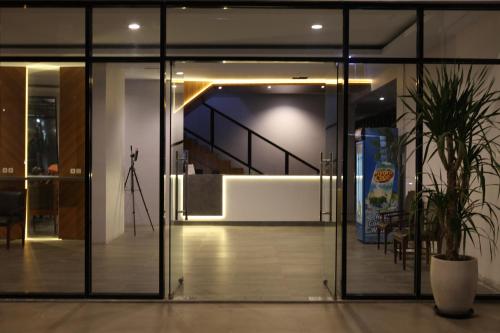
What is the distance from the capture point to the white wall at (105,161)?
7.64 metres

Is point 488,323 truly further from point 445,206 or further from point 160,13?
point 160,13

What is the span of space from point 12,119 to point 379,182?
5.76 meters

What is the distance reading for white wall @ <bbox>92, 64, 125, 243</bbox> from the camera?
7.64 metres

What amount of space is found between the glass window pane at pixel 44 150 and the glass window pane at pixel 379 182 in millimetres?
A: 4108

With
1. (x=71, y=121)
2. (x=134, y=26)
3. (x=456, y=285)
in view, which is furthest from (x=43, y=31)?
(x=456, y=285)

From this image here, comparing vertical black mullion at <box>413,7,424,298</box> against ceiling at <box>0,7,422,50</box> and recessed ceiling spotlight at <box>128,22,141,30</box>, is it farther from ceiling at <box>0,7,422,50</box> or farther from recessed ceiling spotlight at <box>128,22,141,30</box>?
recessed ceiling spotlight at <box>128,22,141,30</box>

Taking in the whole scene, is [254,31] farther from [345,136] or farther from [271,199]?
[271,199]

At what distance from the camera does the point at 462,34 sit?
18.1ft

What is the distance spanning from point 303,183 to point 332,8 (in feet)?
19.0

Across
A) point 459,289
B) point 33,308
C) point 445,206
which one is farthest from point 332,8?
point 33,308

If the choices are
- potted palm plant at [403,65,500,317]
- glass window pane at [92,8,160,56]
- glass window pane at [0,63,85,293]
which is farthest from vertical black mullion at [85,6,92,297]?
potted palm plant at [403,65,500,317]

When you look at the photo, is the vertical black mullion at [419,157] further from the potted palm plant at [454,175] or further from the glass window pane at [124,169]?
the glass window pane at [124,169]

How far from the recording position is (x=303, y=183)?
10398 mm

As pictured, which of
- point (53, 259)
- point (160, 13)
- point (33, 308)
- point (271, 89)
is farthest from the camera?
point (271, 89)
